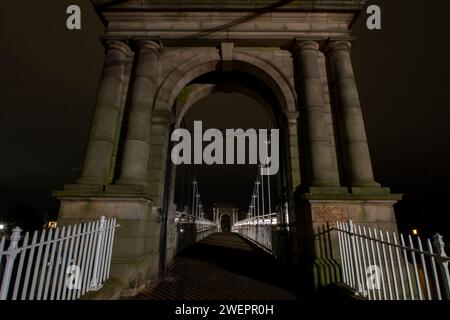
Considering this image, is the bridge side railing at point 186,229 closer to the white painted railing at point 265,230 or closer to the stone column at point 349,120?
the white painted railing at point 265,230

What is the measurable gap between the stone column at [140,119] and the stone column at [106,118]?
→ 43 centimetres

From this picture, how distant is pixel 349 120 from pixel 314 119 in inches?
36.8

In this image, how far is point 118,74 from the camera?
6.78 meters

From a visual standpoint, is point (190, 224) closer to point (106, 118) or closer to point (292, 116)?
point (106, 118)

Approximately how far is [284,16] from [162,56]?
3.98 meters

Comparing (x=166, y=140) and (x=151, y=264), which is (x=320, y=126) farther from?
(x=151, y=264)

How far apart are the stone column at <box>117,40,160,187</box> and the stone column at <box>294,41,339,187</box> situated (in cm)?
428

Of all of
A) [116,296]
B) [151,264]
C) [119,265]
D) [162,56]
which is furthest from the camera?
[162,56]

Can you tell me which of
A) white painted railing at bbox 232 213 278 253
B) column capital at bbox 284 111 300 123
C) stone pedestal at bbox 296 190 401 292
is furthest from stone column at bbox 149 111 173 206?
white painted railing at bbox 232 213 278 253

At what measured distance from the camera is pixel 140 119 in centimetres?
627

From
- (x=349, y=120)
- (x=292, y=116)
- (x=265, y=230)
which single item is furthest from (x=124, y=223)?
(x=265, y=230)
